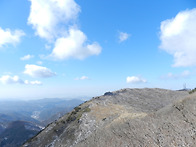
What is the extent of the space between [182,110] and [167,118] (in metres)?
5.20

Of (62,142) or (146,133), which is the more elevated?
(146,133)

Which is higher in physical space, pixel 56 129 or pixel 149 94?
pixel 149 94

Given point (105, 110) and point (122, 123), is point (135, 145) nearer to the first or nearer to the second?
point (122, 123)

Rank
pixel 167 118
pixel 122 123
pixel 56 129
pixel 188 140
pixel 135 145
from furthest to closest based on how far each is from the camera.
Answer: pixel 56 129 < pixel 122 123 < pixel 167 118 < pixel 135 145 < pixel 188 140

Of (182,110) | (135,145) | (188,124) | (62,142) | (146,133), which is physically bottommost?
(62,142)

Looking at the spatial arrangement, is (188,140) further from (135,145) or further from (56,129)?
(56,129)

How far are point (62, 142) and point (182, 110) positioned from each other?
36716mm

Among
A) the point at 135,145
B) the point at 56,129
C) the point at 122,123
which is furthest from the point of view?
the point at 56,129

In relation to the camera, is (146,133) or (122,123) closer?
(146,133)

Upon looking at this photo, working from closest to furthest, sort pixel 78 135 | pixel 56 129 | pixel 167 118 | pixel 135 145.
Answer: pixel 135 145, pixel 167 118, pixel 78 135, pixel 56 129

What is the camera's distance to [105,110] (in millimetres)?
61281

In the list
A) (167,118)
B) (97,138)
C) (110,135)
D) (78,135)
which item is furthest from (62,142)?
(167,118)

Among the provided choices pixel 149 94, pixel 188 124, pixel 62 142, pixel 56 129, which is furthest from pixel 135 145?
pixel 149 94

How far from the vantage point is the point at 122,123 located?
138 ft
